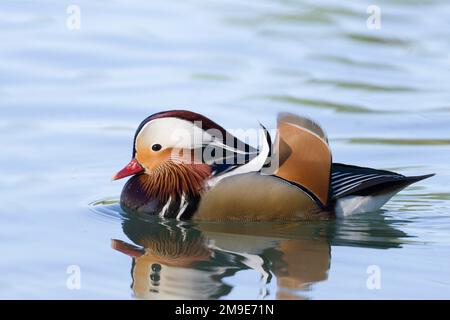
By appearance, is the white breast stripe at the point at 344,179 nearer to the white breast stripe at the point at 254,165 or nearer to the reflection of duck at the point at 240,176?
the reflection of duck at the point at 240,176

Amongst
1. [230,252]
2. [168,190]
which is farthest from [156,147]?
[230,252]

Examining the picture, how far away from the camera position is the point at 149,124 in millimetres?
7617

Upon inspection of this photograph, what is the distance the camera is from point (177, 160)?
25.5 feet

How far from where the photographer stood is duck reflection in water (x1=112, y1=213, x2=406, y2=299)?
20.4 feet

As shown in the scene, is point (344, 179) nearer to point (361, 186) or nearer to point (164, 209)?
point (361, 186)

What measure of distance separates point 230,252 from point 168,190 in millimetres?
951

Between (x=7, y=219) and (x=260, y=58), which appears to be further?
(x=260, y=58)

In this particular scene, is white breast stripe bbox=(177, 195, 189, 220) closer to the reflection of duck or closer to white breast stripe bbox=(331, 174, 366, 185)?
the reflection of duck

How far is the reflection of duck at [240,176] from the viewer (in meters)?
7.46

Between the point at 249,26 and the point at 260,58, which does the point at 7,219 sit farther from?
the point at 249,26

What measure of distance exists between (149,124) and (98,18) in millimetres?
6409

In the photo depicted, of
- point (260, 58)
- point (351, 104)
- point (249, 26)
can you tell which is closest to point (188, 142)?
point (351, 104)

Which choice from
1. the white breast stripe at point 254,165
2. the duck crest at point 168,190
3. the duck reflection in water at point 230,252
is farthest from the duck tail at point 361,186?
the duck crest at point 168,190

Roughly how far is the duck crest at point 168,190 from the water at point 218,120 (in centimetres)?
12
